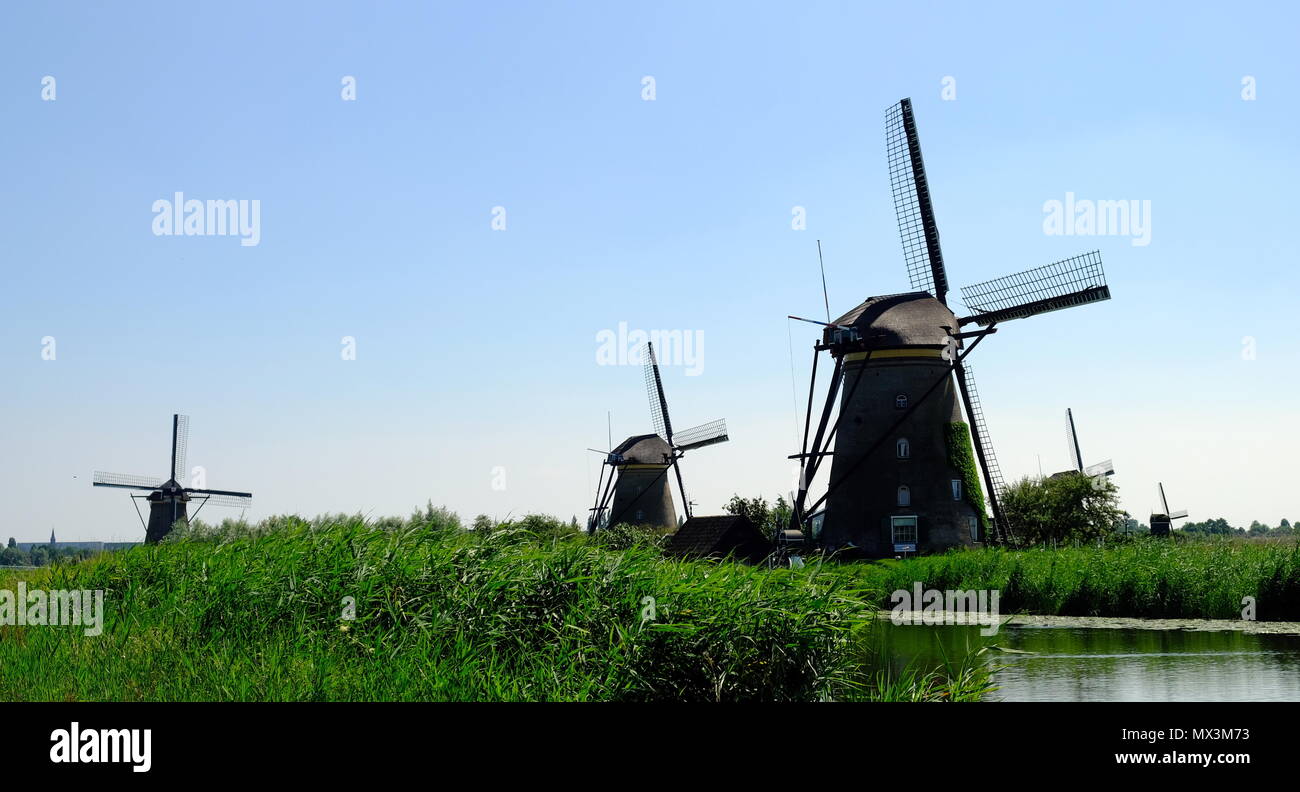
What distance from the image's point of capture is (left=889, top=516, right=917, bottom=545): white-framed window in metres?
32.5

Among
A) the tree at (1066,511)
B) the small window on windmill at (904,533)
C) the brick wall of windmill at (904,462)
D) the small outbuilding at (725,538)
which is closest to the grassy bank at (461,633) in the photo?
the small window on windmill at (904,533)

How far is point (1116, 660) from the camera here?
17578mm

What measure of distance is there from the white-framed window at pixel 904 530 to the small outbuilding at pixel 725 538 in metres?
5.34

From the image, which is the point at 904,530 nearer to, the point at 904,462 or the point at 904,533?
the point at 904,533

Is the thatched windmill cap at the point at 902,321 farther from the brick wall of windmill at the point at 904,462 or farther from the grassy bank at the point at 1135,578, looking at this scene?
the grassy bank at the point at 1135,578

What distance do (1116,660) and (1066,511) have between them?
21817 mm

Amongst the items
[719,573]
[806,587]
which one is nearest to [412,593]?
[719,573]

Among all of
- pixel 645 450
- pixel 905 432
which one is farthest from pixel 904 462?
pixel 645 450

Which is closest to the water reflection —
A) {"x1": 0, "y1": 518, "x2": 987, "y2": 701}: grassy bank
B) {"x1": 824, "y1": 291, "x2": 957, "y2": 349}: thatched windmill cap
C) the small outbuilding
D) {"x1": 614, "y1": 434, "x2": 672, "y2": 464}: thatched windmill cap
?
{"x1": 0, "y1": 518, "x2": 987, "y2": 701}: grassy bank

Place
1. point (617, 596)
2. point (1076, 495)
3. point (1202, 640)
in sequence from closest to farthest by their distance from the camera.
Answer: point (617, 596)
point (1202, 640)
point (1076, 495)
